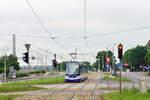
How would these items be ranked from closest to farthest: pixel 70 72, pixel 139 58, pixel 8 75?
pixel 70 72 < pixel 8 75 < pixel 139 58

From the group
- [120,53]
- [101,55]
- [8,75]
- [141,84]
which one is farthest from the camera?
[101,55]

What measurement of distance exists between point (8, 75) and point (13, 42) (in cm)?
842

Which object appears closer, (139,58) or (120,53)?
(120,53)

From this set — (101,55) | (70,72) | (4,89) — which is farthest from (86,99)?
(101,55)

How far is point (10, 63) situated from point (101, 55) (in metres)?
81.6

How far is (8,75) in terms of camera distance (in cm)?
7912

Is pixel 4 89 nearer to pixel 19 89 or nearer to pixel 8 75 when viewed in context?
pixel 19 89

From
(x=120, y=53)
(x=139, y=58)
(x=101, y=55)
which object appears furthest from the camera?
(x=101, y=55)

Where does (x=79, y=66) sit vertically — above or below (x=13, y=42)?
below

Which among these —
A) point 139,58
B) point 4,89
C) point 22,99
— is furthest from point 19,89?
point 139,58

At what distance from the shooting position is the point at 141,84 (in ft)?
65.5

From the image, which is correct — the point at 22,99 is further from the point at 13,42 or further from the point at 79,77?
the point at 13,42

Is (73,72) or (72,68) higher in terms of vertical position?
(72,68)

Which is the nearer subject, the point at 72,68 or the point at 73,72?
the point at 73,72
